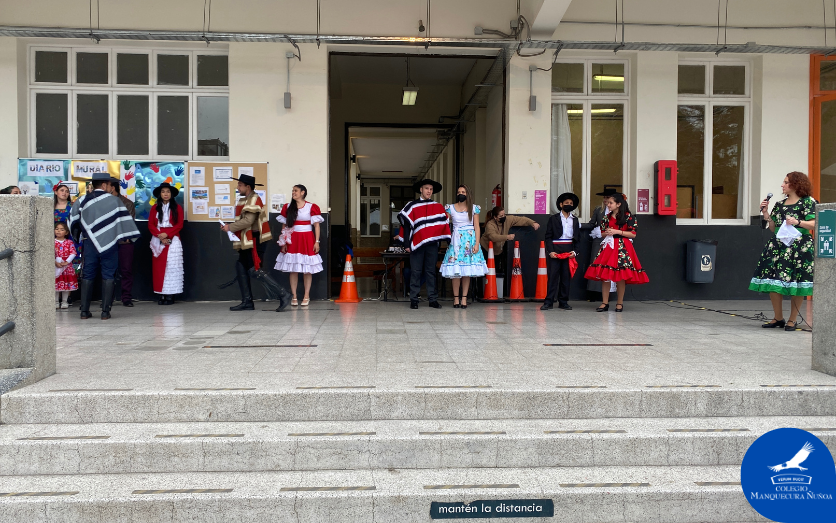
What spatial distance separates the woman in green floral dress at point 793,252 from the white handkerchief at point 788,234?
6 centimetres

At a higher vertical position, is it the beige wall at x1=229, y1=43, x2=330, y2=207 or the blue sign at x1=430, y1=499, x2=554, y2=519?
the beige wall at x1=229, y1=43, x2=330, y2=207

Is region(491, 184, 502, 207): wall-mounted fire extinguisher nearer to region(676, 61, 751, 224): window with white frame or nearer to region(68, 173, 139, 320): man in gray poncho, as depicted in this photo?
region(676, 61, 751, 224): window with white frame

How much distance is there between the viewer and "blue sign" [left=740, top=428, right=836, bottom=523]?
8.17ft

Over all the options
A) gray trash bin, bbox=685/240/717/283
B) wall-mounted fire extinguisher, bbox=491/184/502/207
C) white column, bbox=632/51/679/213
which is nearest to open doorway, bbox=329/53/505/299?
wall-mounted fire extinguisher, bbox=491/184/502/207

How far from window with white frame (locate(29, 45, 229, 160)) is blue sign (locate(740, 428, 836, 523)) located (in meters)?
8.83

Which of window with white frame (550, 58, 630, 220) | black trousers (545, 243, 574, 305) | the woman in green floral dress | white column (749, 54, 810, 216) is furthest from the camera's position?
window with white frame (550, 58, 630, 220)

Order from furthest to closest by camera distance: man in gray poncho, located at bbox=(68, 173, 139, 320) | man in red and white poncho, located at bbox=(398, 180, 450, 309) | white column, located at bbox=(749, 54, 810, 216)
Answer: white column, located at bbox=(749, 54, 810, 216), man in red and white poncho, located at bbox=(398, 180, 450, 309), man in gray poncho, located at bbox=(68, 173, 139, 320)

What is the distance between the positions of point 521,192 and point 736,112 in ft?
12.9

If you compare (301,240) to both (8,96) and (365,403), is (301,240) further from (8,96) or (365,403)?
(365,403)

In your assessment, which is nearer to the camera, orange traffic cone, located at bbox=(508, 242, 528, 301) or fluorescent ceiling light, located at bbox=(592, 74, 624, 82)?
orange traffic cone, located at bbox=(508, 242, 528, 301)

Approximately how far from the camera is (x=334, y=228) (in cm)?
1577

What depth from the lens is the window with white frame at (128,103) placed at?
31.6 feet

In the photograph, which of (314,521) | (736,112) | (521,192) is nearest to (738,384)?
(314,521)

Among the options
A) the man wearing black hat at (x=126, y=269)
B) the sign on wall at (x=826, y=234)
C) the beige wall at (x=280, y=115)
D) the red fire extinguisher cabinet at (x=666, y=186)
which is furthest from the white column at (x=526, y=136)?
the man wearing black hat at (x=126, y=269)
